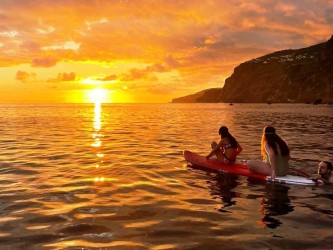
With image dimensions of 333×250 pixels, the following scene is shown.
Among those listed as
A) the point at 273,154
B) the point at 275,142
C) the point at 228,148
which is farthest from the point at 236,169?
the point at 275,142

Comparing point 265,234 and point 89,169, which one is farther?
point 89,169

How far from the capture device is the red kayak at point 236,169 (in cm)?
1321

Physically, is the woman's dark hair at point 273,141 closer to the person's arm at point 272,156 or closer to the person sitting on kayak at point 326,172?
the person's arm at point 272,156

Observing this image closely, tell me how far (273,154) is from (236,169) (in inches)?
97.4

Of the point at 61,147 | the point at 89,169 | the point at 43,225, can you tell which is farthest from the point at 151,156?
the point at 43,225

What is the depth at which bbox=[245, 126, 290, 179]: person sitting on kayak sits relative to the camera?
1312 cm

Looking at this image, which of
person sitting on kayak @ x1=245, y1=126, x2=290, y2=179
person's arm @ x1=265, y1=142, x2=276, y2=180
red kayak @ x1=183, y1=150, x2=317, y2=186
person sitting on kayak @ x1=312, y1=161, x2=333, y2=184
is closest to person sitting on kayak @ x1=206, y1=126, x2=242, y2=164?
red kayak @ x1=183, y1=150, x2=317, y2=186

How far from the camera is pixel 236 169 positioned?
1527 centimetres

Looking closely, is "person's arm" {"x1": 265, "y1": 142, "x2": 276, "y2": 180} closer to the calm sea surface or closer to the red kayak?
the red kayak

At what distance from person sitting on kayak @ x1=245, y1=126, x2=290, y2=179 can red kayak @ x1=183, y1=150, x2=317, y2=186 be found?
0.24 m

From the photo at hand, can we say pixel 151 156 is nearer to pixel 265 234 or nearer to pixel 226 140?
pixel 226 140

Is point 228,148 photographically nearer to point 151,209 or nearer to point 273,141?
point 273,141

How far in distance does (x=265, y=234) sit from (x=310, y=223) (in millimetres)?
1634

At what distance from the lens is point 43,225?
8.77 meters
